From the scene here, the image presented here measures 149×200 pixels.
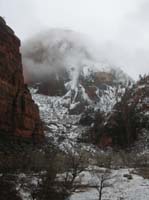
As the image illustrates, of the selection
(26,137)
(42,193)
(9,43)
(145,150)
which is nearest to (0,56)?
A: (9,43)

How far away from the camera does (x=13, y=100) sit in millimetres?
124125

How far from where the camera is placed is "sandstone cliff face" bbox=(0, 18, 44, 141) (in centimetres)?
12081

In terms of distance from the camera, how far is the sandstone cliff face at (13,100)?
12081 cm

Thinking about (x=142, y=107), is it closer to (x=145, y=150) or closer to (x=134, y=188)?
(x=145, y=150)

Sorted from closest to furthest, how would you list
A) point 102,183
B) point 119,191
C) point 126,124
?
point 119,191, point 102,183, point 126,124

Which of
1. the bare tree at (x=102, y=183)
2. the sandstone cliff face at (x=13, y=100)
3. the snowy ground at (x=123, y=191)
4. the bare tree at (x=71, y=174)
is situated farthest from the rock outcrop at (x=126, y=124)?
the bare tree at (x=102, y=183)

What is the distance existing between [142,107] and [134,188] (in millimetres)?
111642

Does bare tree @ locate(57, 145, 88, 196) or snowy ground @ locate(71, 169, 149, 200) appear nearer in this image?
bare tree @ locate(57, 145, 88, 196)

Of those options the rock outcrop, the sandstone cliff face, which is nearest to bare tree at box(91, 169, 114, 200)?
the sandstone cliff face

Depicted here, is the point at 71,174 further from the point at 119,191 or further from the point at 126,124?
the point at 126,124

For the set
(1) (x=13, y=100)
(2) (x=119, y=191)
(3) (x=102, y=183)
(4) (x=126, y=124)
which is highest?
(1) (x=13, y=100)

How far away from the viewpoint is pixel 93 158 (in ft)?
397

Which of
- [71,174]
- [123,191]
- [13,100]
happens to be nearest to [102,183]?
[123,191]

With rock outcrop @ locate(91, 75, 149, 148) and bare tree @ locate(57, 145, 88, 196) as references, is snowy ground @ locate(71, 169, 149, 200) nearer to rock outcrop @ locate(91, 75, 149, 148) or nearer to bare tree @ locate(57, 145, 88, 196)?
bare tree @ locate(57, 145, 88, 196)
